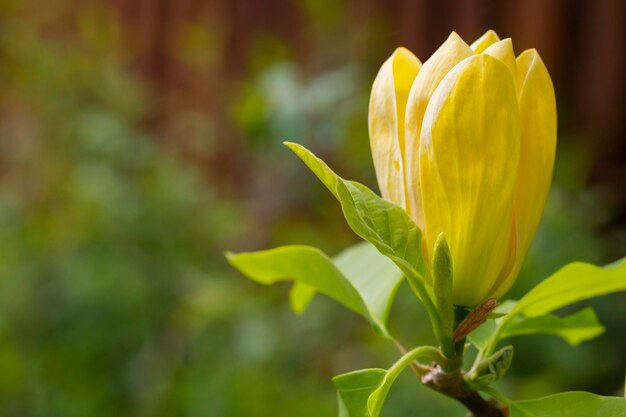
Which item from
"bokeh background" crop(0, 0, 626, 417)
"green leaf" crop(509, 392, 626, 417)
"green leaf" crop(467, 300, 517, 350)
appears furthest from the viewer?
"bokeh background" crop(0, 0, 626, 417)

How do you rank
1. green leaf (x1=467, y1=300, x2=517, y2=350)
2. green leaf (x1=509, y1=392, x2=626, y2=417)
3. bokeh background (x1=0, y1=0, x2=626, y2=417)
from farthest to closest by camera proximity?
bokeh background (x1=0, y1=0, x2=626, y2=417) < green leaf (x1=467, y1=300, x2=517, y2=350) < green leaf (x1=509, y1=392, x2=626, y2=417)

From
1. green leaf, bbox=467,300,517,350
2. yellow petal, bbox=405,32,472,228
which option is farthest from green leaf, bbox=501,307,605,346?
yellow petal, bbox=405,32,472,228

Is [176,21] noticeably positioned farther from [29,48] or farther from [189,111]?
[29,48]

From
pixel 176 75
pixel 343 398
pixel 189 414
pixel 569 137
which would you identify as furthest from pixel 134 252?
pixel 343 398

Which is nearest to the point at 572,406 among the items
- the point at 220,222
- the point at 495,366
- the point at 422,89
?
A: the point at 495,366

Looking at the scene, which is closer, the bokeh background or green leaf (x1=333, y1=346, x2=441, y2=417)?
green leaf (x1=333, y1=346, x2=441, y2=417)

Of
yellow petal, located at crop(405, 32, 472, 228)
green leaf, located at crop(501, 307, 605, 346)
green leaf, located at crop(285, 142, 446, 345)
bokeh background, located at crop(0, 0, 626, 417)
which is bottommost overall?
bokeh background, located at crop(0, 0, 626, 417)

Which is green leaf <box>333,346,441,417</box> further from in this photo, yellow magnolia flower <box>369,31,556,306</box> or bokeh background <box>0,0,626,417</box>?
bokeh background <box>0,0,626,417</box>

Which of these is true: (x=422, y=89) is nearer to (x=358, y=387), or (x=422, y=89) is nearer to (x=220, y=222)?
(x=358, y=387)
